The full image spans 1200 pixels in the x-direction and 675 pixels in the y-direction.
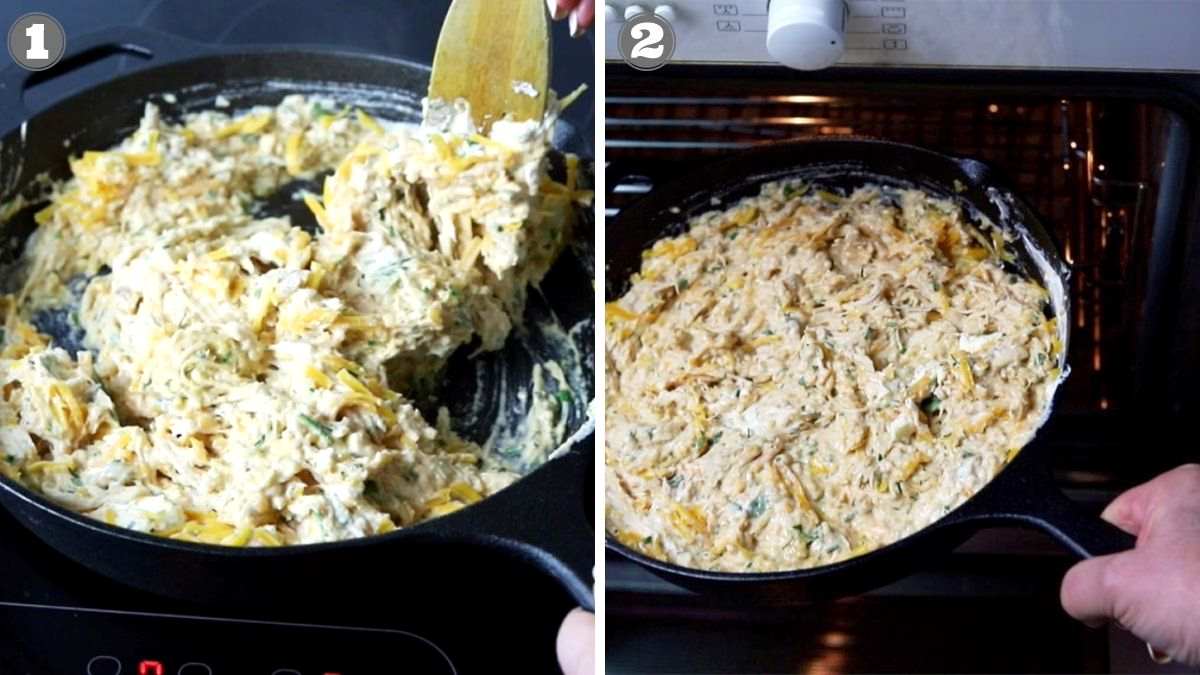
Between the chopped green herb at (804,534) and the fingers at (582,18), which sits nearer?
the chopped green herb at (804,534)

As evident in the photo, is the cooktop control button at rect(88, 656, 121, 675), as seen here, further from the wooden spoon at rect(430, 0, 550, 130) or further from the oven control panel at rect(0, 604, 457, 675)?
the wooden spoon at rect(430, 0, 550, 130)

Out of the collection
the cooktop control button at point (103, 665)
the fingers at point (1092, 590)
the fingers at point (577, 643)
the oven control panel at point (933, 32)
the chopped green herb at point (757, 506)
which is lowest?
the cooktop control button at point (103, 665)

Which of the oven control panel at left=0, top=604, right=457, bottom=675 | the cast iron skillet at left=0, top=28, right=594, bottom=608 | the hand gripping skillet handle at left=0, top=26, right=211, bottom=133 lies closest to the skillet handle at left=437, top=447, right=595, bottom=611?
the cast iron skillet at left=0, top=28, right=594, bottom=608

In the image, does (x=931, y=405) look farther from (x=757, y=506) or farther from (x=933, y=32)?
(x=933, y=32)

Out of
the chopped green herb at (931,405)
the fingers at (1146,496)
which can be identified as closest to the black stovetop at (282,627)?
the chopped green herb at (931,405)

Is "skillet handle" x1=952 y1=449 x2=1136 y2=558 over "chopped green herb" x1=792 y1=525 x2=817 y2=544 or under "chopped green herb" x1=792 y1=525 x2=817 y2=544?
over

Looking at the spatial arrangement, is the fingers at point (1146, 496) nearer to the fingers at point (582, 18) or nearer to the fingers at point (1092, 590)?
the fingers at point (1092, 590)

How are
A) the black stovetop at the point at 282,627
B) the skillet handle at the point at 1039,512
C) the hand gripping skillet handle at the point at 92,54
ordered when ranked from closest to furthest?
the skillet handle at the point at 1039,512
the black stovetop at the point at 282,627
the hand gripping skillet handle at the point at 92,54
